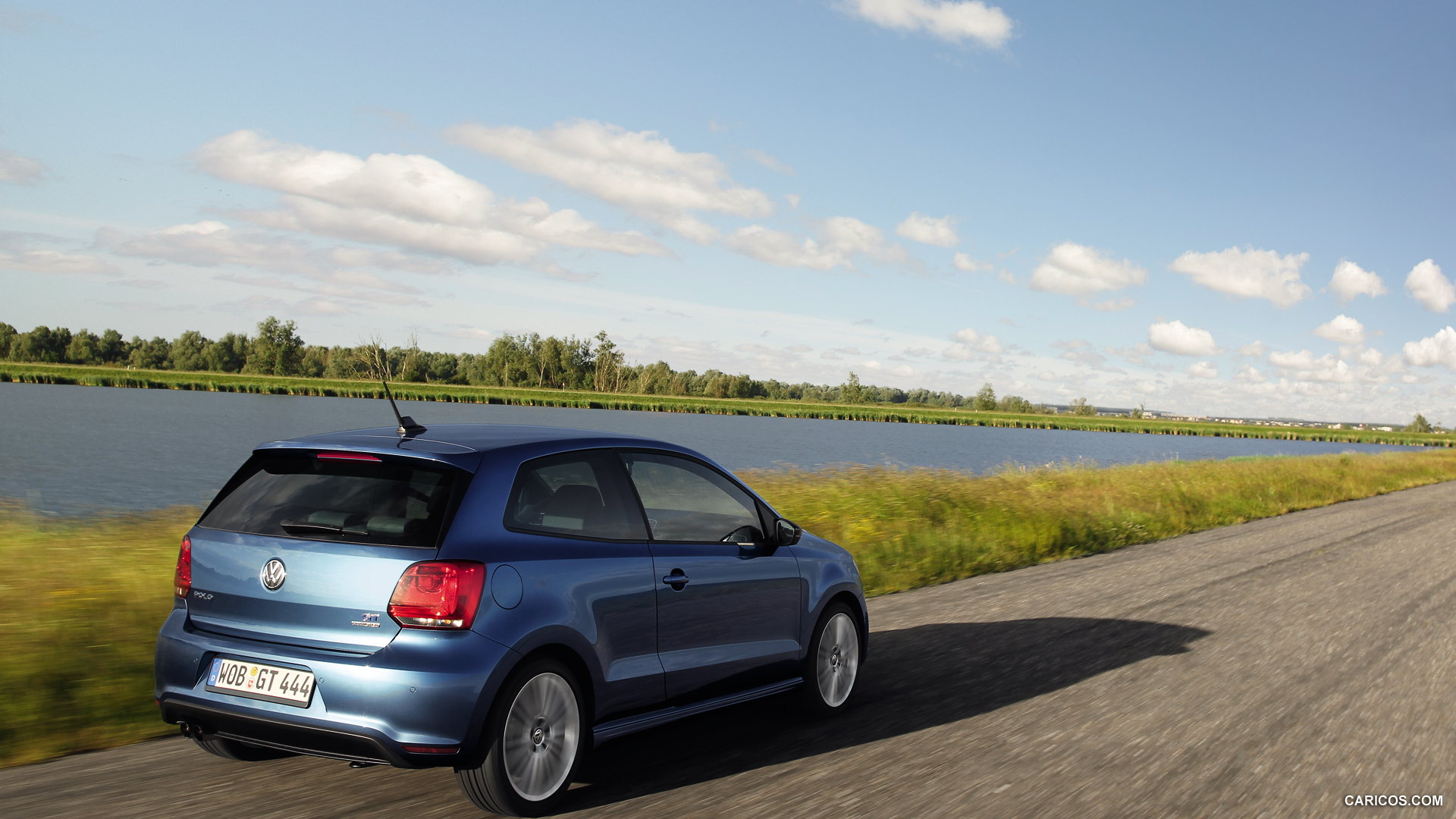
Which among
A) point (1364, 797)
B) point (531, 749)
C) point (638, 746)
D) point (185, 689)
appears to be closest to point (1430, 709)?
point (1364, 797)

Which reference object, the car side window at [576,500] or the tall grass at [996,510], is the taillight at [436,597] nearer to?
the car side window at [576,500]

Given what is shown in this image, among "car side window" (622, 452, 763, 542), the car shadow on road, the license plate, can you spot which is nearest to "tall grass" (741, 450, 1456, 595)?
the car shadow on road

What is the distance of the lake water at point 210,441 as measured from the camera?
2139 centimetres

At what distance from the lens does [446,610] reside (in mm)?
3648

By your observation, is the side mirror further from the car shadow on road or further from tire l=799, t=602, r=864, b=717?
the car shadow on road

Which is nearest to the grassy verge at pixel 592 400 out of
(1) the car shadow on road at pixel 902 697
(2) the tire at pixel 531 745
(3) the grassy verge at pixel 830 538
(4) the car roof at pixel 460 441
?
(3) the grassy verge at pixel 830 538

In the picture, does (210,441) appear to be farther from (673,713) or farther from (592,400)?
(592,400)

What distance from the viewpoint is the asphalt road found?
4172 millimetres

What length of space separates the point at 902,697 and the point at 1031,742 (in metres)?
1.08

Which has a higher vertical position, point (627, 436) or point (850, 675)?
point (627, 436)

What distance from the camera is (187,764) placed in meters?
4.59

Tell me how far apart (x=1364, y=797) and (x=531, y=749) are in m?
3.74

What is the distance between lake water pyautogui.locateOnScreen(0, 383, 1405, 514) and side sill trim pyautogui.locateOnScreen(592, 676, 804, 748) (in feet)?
9.99

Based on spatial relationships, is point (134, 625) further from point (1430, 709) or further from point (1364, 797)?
point (1430, 709)
